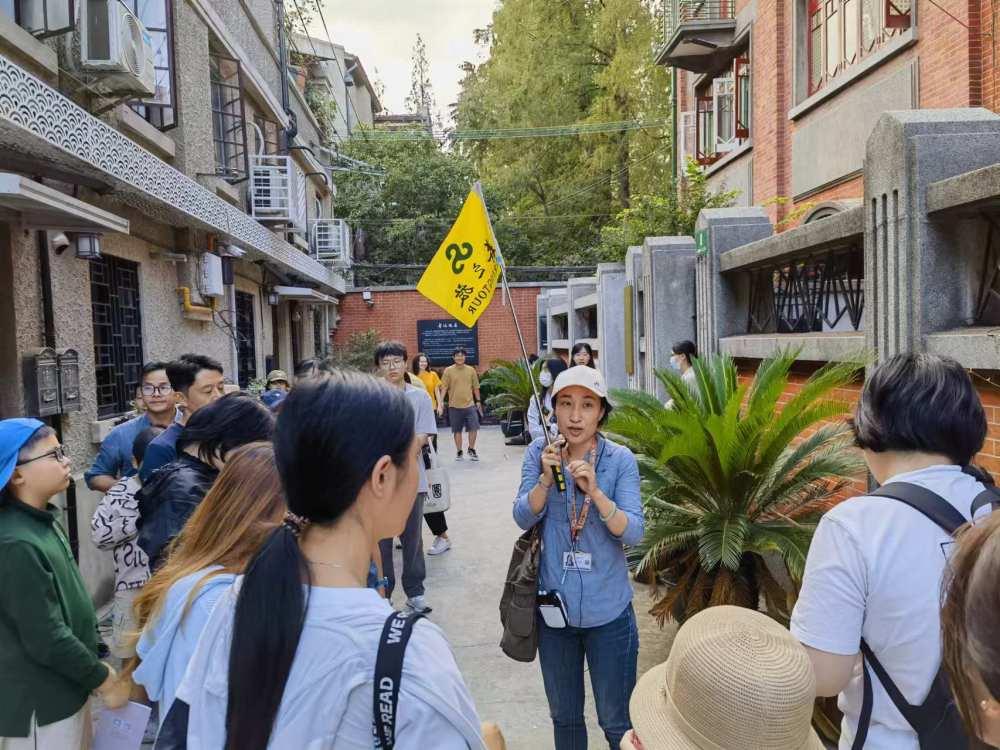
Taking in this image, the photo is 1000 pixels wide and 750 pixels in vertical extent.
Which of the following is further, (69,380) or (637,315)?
(637,315)

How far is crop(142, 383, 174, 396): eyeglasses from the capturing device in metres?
4.76

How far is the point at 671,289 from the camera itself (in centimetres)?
765

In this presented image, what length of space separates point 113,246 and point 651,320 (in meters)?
5.03

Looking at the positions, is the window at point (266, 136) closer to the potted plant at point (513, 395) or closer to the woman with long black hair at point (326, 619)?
the potted plant at point (513, 395)

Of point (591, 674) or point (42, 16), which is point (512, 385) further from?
point (591, 674)

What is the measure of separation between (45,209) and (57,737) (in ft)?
10.7

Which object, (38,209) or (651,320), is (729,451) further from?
(38,209)

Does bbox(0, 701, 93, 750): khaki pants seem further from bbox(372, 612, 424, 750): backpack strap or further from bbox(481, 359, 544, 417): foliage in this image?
Result: bbox(481, 359, 544, 417): foliage

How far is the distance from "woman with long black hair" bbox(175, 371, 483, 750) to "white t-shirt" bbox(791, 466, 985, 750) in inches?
37.0

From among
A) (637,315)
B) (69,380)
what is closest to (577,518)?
(69,380)

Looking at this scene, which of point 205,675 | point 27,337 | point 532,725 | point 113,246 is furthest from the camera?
point 113,246

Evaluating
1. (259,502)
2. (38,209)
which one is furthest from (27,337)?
(259,502)

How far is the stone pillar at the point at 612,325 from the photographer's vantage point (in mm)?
10750

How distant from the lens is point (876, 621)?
5.84ft
